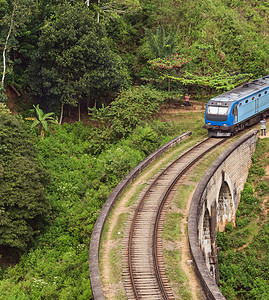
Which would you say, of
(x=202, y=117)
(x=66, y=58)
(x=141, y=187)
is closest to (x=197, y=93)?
(x=202, y=117)

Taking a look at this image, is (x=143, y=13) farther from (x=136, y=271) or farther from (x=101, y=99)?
(x=136, y=271)

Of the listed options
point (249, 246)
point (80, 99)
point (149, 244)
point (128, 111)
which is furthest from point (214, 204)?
point (80, 99)

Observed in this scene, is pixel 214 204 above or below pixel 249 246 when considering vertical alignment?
above

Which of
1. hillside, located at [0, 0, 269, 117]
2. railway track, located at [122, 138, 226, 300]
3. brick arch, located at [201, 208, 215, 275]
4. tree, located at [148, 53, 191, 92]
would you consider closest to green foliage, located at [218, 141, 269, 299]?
brick arch, located at [201, 208, 215, 275]

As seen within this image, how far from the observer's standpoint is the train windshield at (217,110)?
27812mm

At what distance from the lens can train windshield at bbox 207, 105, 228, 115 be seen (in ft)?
91.2

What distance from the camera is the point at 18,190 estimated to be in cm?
1958

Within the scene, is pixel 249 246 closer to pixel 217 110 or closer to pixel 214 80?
pixel 217 110

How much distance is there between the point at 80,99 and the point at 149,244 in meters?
21.2

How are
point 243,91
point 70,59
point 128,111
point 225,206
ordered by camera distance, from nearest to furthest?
point 225,206
point 70,59
point 243,91
point 128,111

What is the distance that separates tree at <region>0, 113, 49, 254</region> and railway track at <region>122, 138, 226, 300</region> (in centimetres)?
514

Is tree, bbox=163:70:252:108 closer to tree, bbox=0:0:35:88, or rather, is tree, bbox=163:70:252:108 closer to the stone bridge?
the stone bridge

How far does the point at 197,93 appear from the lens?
40.6 meters

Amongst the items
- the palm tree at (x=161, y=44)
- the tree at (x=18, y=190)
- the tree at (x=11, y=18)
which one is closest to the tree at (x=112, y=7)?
the palm tree at (x=161, y=44)
